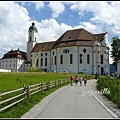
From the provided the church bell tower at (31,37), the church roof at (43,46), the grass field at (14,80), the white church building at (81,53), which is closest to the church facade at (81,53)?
the white church building at (81,53)

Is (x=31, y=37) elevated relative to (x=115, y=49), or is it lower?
elevated

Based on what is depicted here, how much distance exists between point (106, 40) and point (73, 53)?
15.3m

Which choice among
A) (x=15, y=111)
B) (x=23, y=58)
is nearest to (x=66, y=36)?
(x=23, y=58)

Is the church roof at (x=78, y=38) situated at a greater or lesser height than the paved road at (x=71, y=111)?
greater

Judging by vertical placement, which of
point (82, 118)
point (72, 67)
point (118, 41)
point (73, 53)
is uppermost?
point (118, 41)

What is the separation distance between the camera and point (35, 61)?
259 feet

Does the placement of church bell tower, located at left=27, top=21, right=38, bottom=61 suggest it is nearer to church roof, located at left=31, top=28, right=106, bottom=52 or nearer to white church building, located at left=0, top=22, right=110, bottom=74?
white church building, located at left=0, top=22, right=110, bottom=74

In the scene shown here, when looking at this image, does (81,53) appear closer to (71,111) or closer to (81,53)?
(81,53)

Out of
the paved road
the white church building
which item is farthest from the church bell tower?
the paved road

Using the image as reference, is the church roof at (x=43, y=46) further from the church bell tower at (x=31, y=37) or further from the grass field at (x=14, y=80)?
the grass field at (x=14, y=80)

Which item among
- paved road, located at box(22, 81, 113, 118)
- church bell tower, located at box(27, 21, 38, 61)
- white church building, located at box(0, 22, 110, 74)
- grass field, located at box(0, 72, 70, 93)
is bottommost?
paved road, located at box(22, 81, 113, 118)

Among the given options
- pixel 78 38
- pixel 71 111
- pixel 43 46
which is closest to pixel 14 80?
pixel 71 111

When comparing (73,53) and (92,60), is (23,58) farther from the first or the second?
(92,60)

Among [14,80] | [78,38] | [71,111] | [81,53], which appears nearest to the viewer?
[71,111]
